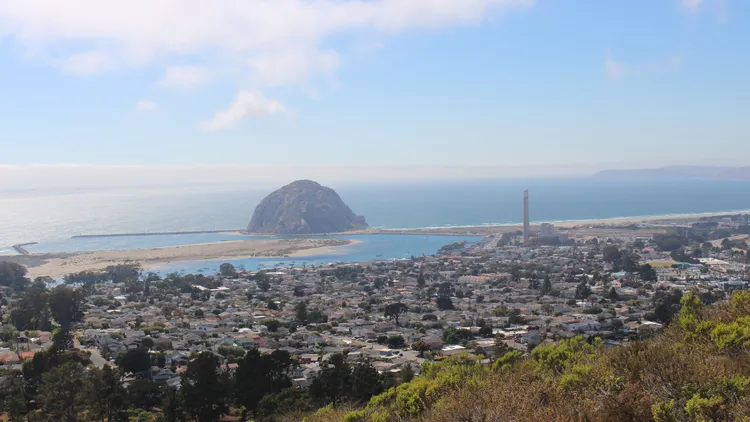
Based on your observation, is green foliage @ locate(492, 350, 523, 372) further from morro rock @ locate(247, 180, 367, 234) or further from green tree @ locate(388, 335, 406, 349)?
morro rock @ locate(247, 180, 367, 234)

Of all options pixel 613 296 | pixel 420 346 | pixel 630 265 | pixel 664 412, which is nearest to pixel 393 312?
pixel 420 346

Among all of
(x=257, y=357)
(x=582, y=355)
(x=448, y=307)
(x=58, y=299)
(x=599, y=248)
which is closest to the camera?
(x=582, y=355)

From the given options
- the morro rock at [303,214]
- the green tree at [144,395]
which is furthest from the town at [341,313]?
the morro rock at [303,214]

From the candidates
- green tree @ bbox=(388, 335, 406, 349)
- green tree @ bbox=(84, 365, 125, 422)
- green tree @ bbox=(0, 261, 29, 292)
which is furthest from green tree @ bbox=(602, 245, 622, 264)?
green tree @ bbox=(0, 261, 29, 292)

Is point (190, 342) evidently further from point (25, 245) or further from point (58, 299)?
point (25, 245)

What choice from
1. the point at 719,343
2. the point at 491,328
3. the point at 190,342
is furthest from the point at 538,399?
the point at 190,342

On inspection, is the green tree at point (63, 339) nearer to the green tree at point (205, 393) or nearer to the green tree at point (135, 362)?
the green tree at point (135, 362)
